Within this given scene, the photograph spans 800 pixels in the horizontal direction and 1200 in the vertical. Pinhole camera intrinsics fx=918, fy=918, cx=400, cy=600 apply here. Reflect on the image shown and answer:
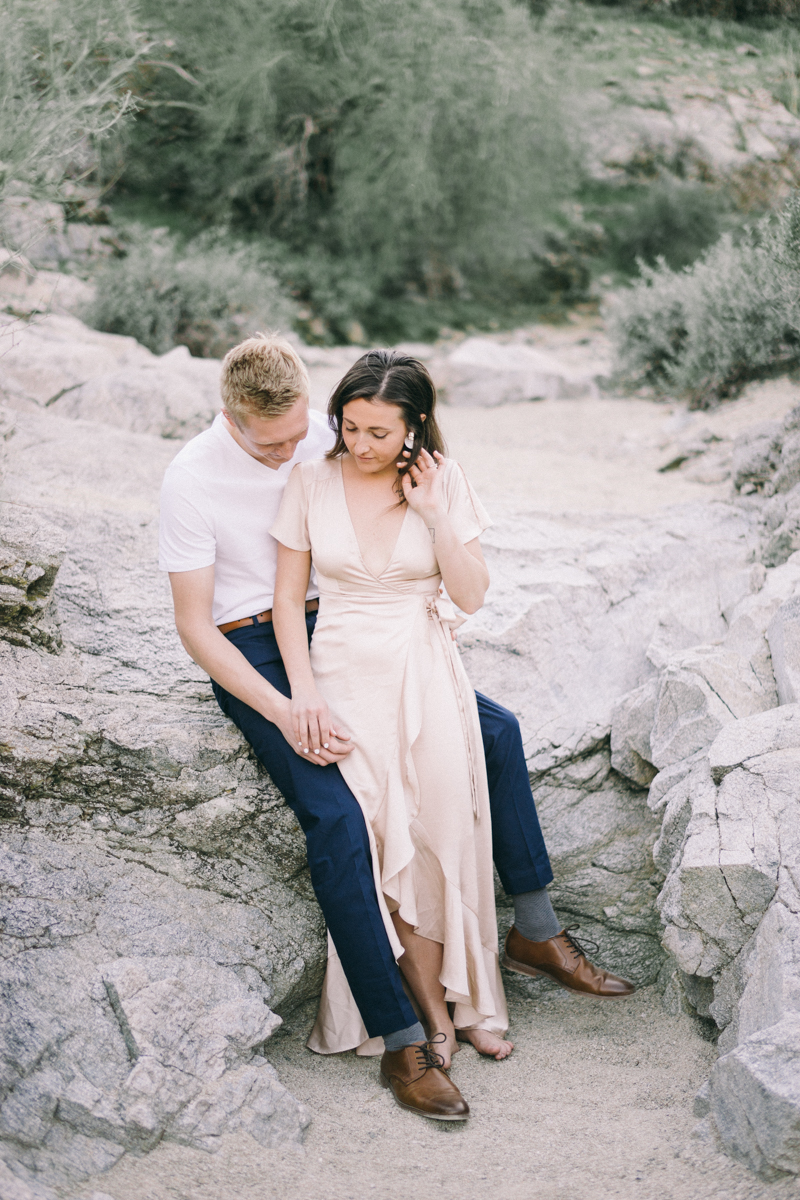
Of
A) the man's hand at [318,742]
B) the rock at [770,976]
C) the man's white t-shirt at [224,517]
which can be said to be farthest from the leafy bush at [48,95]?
the rock at [770,976]

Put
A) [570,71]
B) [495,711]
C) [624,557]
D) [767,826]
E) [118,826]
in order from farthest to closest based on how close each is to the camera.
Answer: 1. [570,71]
2. [624,557]
3. [495,711]
4. [118,826]
5. [767,826]

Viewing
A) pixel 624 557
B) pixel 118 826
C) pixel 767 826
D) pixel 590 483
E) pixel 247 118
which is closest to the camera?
pixel 767 826

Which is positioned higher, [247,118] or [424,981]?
[247,118]

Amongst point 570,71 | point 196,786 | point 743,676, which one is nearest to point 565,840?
point 743,676

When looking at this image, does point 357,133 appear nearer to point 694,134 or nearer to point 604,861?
point 694,134

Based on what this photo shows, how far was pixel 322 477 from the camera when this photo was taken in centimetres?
270

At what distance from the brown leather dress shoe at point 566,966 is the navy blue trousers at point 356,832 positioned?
17 centimetres

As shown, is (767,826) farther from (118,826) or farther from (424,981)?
(118,826)

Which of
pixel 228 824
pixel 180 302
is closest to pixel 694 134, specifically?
pixel 180 302

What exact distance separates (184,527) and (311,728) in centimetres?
67

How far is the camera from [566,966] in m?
2.67

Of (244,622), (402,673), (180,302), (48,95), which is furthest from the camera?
(180,302)

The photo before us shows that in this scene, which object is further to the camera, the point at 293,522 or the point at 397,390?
the point at 293,522

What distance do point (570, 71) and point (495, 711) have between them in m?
11.5
